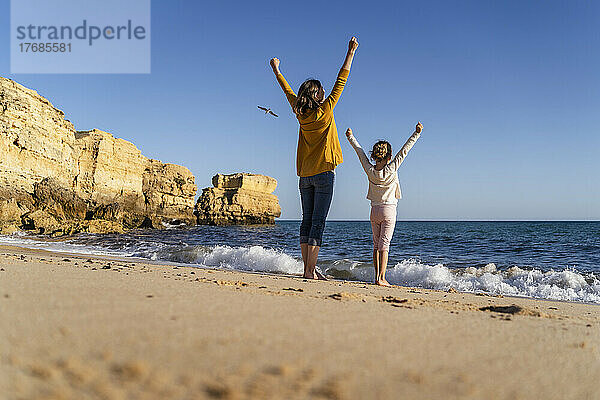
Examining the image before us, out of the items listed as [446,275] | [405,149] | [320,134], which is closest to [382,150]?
[405,149]

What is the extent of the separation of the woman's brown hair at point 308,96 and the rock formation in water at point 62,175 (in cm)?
1401

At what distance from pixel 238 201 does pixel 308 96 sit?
44.8 metres

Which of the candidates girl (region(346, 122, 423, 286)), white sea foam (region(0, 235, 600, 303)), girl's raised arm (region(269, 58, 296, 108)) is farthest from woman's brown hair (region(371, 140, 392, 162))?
white sea foam (region(0, 235, 600, 303))

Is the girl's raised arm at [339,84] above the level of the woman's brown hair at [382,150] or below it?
above

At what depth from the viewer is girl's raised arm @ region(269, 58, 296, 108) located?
3.80m

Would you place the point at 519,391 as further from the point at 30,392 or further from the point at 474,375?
the point at 30,392

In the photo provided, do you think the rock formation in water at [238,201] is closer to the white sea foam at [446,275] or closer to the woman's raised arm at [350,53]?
the white sea foam at [446,275]

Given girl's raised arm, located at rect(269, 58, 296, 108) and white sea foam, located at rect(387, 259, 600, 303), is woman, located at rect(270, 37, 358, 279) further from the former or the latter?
white sea foam, located at rect(387, 259, 600, 303)

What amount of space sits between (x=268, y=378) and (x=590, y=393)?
76cm

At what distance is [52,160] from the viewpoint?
24531mm

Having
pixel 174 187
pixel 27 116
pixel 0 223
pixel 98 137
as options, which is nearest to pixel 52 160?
pixel 27 116

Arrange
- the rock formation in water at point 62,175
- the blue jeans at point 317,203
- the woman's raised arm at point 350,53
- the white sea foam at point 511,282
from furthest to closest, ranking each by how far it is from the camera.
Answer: the rock formation in water at point 62,175, the white sea foam at point 511,282, the blue jeans at point 317,203, the woman's raised arm at point 350,53

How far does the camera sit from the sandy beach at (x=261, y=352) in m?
0.78

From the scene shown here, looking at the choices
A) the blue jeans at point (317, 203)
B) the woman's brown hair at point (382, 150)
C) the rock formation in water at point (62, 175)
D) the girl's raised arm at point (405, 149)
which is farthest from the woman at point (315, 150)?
the rock formation in water at point (62, 175)
